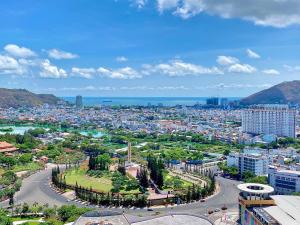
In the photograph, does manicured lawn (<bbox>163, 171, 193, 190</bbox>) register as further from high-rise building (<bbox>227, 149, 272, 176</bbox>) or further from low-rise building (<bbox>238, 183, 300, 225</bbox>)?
low-rise building (<bbox>238, 183, 300, 225</bbox>)

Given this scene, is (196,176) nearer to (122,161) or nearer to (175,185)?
(175,185)

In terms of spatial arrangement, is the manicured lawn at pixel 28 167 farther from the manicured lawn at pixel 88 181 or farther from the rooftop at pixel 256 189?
the rooftop at pixel 256 189

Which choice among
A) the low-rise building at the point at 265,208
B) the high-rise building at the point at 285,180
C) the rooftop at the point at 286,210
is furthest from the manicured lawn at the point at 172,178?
the rooftop at the point at 286,210

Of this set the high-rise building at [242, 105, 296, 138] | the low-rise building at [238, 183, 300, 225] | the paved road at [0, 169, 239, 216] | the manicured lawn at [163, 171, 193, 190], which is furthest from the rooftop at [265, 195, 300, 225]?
the high-rise building at [242, 105, 296, 138]

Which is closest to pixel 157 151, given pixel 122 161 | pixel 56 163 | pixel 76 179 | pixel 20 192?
pixel 122 161

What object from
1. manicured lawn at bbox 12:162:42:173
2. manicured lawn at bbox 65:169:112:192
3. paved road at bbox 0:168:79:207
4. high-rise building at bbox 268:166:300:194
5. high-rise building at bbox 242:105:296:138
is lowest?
paved road at bbox 0:168:79:207

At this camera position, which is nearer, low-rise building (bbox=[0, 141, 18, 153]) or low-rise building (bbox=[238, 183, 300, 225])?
low-rise building (bbox=[238, 183, 300, 225])
